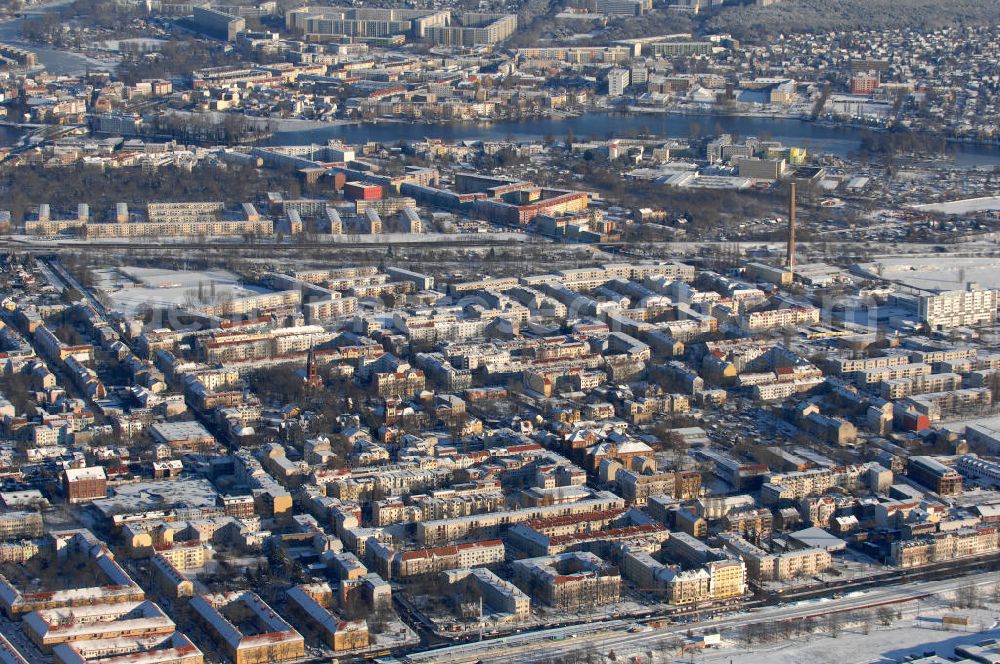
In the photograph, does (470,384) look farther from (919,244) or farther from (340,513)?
(919,244)

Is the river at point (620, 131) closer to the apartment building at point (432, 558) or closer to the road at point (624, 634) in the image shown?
the road at point (624, 634)

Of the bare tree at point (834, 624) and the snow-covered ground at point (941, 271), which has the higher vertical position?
the snow-covered ground at point (941, 271)

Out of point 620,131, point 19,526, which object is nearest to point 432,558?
point 19,526

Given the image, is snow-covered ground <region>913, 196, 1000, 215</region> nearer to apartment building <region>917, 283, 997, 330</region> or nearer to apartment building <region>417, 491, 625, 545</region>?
apartment building <region>917, 283, 997, 330</region>

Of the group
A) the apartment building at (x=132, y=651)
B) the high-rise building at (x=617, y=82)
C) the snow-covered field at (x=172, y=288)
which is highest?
the high-rise building at (x=617, y=82)

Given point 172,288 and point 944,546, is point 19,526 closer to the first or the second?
point 944,546

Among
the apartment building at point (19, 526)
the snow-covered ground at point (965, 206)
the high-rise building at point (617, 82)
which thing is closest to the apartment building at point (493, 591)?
the apartment building at point (19, 526)
